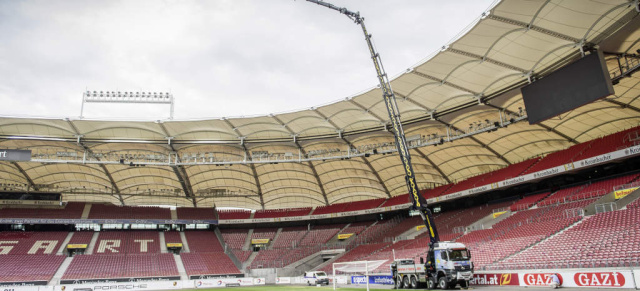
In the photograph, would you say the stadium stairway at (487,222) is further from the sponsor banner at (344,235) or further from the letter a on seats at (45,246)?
the letter a on seats at (45,246)

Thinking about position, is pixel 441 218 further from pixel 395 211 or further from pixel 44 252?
pixel 44 252

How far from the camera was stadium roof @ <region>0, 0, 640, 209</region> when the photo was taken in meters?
25.3

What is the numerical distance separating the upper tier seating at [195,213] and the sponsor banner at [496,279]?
140 feet

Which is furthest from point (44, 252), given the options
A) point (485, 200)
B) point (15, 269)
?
point (485, 200)

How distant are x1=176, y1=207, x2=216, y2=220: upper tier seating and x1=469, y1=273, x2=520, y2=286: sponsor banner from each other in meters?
42.7

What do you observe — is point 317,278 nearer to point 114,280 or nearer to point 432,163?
point 432,163

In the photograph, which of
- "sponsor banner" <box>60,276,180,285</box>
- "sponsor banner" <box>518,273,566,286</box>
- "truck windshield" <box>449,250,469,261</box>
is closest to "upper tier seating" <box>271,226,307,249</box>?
"sponsor banner" <box>60,276,180,285</box>

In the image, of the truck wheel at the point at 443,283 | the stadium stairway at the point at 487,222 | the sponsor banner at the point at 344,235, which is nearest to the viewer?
the truck wheel at the point at 443,283

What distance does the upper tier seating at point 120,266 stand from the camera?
4328 centimetres

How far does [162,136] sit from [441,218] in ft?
109

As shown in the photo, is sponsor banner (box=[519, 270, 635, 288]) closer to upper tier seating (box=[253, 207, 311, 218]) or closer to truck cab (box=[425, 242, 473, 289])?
truck cab (box=[425, 242, 473, 289])

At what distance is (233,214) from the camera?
6097 centimetres

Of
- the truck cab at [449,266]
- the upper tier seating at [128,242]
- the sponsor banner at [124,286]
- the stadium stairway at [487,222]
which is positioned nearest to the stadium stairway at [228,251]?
the upper tier seating at [128,242]

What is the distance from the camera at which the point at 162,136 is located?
40.9m
